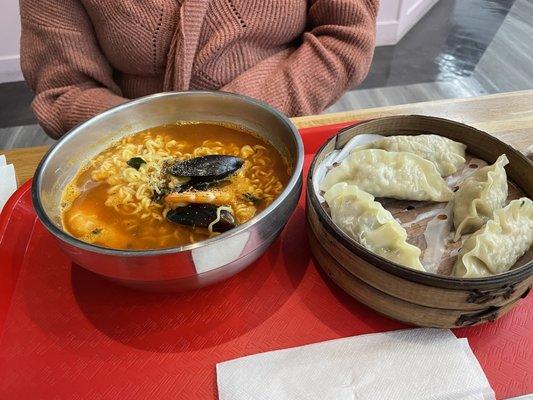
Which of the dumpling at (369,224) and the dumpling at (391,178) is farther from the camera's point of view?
the dumpling at (391,178)

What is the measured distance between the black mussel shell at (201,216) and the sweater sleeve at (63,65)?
80 cm

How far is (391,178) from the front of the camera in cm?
130

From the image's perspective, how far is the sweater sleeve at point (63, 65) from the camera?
1.68m

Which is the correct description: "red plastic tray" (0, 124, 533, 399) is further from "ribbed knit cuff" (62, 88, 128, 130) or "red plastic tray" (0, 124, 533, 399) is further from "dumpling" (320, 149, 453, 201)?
"ribbed knit cuff" (62, 88, 128, 130)

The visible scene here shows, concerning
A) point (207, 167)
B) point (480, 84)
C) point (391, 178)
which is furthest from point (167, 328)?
point (480, 84)

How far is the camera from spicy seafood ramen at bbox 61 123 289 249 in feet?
3.73

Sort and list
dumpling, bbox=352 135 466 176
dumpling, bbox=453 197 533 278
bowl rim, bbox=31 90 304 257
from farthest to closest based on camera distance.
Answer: dumpling, bbox=352 135 466 176, dumpling, bbox=453 197 533 278, bowl rim, bbox=31 90 304 257

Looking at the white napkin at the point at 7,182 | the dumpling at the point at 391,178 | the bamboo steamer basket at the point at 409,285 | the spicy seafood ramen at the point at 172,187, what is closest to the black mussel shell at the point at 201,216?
the spicy seafood ramen at the point at 172,187

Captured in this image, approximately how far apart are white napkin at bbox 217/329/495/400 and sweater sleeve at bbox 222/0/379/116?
42.6 inches

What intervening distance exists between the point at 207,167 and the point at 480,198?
748 millimetres

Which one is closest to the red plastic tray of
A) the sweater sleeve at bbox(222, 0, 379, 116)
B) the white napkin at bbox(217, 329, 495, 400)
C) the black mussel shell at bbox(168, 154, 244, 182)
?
the white napkin at bbox(217, 329, 495, 400)

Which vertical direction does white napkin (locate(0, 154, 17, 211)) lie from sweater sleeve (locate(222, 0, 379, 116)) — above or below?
below

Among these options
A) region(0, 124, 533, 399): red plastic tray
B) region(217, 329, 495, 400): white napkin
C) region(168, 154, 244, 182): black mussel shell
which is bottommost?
region(0, 124, 533, 399): red plastic tray

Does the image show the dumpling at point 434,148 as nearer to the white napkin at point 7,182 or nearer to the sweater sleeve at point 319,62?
the sweater sleeve at point 319,62
